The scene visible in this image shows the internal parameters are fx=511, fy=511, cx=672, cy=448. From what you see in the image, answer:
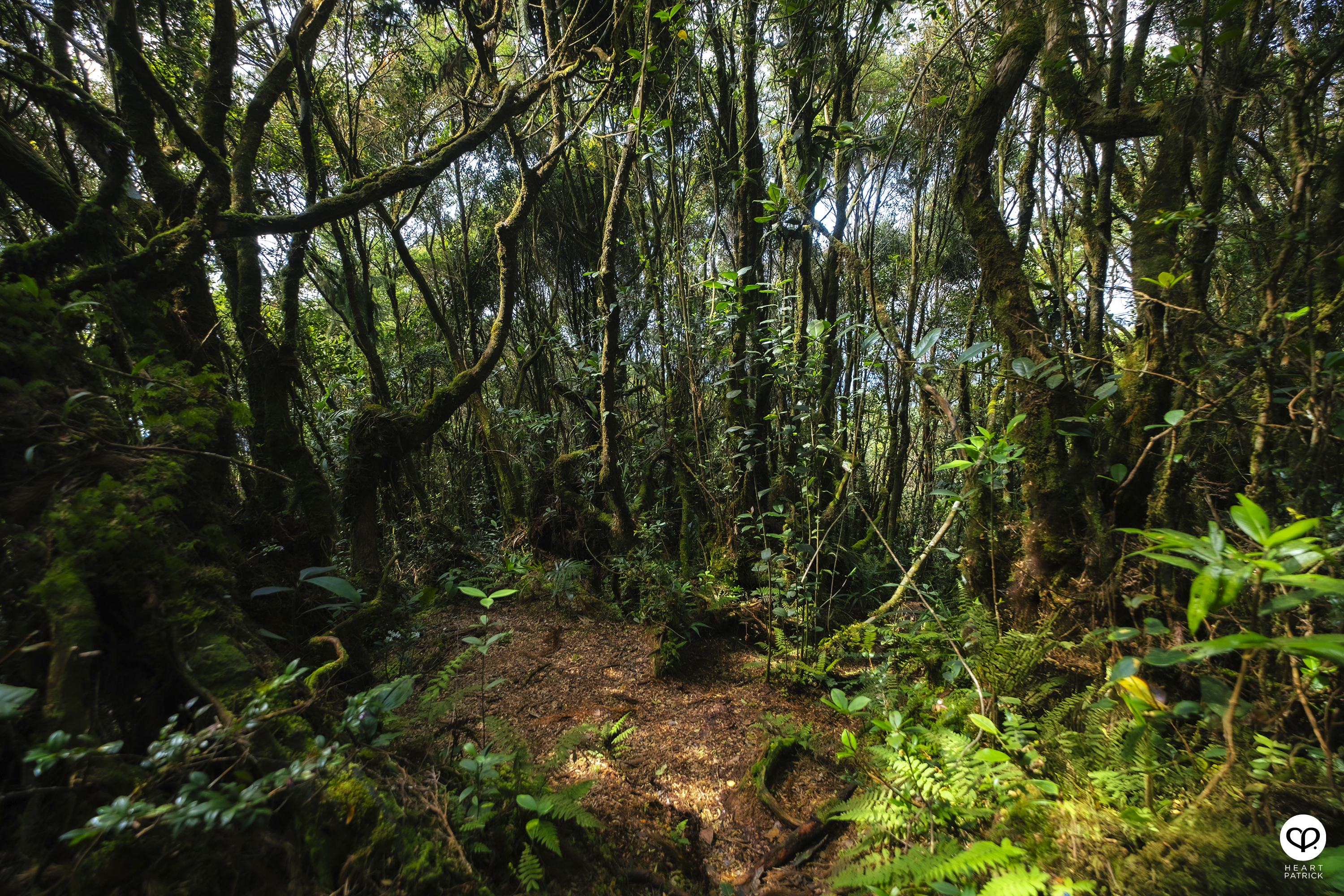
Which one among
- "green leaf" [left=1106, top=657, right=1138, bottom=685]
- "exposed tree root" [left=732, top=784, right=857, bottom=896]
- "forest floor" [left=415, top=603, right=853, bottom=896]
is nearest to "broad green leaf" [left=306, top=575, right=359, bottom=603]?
"forest floor" [left=415, top=603, right=853, bottom=896]

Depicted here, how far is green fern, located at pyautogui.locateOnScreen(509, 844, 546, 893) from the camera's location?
4.35 ft

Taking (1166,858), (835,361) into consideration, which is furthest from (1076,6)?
(1166,858)

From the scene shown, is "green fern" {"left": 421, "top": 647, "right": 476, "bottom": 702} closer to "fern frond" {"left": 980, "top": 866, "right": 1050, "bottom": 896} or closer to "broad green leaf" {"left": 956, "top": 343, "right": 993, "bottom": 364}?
"fern frond" {"left": 980, "top": 866, "right": 1050, "bottom": 896}

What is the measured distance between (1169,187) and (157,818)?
3.81m

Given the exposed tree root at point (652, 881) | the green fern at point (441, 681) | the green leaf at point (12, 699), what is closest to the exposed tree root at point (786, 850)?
the exposed tree root at point (652, 881)

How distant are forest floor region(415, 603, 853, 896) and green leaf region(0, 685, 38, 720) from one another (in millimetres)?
1076

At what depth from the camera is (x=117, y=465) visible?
1550 millimetres

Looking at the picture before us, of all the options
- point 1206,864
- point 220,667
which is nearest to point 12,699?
point 220,667

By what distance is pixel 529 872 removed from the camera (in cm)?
135

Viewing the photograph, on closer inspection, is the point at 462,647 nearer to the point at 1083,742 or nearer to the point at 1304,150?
the point at 1083,742

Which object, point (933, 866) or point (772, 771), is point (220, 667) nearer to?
point (933, 866)

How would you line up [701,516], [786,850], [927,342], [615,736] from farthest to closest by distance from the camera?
[701,516] → [615,736] → [927,342] → [786,850]

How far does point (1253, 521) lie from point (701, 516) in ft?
12.1
